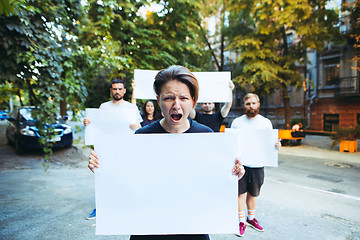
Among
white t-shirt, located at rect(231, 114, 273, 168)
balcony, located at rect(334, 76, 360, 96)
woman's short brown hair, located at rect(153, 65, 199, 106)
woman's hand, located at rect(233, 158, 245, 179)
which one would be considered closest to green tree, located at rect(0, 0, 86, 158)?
woman's short brown hair, located at rect(153, 65, 199, 106)

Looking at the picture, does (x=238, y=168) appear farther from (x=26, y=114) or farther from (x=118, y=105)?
(x=26, y=114)

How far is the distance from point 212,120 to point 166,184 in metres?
2.30

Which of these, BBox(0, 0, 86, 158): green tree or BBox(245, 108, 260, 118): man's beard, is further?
BBox(0, 0, 86, 158): green tree

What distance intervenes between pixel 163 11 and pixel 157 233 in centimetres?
1045

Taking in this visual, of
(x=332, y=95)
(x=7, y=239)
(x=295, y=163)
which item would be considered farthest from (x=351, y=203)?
(x=332, y=95)

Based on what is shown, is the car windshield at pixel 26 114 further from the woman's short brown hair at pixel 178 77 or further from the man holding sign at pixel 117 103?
the woman's short brown hair at pixel 178 77

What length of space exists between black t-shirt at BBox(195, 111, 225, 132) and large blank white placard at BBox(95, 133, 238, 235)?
2156mm

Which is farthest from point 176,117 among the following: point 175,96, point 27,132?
point 27,132

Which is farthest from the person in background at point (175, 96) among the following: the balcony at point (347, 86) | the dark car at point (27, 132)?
the balcony at point (347, 86)

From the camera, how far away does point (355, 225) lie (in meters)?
3.29

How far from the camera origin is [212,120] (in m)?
3.53

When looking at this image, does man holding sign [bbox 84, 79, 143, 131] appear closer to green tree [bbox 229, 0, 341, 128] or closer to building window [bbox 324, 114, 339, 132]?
green tree [bbox 229, 0, 341, 128]

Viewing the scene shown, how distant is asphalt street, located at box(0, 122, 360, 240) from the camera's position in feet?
10.2

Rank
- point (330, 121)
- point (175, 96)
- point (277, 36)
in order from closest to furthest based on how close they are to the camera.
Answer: point (175, 96) → point (277, 36) → point (330, 121)
